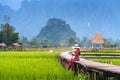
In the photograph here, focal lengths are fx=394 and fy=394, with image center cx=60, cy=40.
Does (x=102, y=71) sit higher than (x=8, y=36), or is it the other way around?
(x=8, y=36)

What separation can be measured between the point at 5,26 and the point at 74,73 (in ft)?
206

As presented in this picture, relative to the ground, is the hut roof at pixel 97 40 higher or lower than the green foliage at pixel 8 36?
lower

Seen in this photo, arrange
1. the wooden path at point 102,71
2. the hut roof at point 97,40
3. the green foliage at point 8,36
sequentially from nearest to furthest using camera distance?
the wooden path at point 102,71, the hut roof at point 97,40, the green foliage at point 8,36

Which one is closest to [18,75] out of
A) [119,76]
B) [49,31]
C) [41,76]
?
[41,76]

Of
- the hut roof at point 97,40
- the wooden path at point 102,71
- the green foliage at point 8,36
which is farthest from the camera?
the green foliage at point 8,36

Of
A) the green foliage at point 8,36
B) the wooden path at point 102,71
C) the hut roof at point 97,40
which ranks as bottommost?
the wooden path at point 102,71

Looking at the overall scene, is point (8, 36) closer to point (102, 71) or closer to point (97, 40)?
point (97, 40)

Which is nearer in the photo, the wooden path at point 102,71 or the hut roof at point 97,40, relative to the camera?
the wooden path at point 102,71

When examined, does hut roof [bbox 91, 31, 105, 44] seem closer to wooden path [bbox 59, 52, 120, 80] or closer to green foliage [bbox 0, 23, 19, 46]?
green foliage [bbox 0, 23, 19, 46]

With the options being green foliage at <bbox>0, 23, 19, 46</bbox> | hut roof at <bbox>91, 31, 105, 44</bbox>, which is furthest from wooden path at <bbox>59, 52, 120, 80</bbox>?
green foliage at <bbox>0, 23, 19, 46</bbox>

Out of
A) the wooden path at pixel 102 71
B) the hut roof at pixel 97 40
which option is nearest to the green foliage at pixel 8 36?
the hut roof at pixel 97 40

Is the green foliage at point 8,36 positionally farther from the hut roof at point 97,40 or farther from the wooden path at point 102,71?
the wooden path at point 102,71

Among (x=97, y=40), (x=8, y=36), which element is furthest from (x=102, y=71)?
(x=8, y=36)

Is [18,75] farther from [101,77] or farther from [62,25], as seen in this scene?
[62,25]
